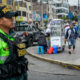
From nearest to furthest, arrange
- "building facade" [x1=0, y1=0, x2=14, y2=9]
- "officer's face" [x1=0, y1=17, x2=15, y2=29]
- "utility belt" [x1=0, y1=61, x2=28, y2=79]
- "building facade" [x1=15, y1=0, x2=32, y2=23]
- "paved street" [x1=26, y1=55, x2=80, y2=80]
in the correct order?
"utility belt" [x1=0, y1=61, x2=28, y2=79], "officer's face" [x1=0, y1=17, x2=15, y2=29], "paved street" [x1=26, y1=55, x2=80, y2=80], "building facade" [x1=0, y1=0, x2=14, y2=9], "building facade" [x1=15, y1=0, x2=32, y2=23]

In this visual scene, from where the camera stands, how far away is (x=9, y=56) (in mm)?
2639

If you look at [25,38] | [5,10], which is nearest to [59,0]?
[25,38]

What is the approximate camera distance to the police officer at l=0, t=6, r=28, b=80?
264cm

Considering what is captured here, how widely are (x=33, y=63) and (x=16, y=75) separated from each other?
6.76 metres

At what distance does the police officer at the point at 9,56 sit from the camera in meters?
2.64

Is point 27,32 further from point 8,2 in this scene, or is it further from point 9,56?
point 8,2

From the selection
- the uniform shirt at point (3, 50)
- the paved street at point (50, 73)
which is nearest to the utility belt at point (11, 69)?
the uniform shirt at point (3, 50)

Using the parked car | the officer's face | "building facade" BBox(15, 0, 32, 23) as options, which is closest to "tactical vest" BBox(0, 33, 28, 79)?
the officer's face

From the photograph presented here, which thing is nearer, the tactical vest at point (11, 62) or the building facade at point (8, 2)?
the tactical vest at point (11, 62)

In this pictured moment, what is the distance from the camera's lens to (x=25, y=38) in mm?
14773

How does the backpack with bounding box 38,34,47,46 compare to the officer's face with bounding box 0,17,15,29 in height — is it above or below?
below

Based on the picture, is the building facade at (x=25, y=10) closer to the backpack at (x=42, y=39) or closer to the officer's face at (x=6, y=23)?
the backpack at (x=42, y=39)

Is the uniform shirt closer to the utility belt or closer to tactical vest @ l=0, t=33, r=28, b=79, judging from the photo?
tactical vest @ l=0, t=33, r=28, b=79

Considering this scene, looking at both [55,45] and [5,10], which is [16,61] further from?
[55,45]
